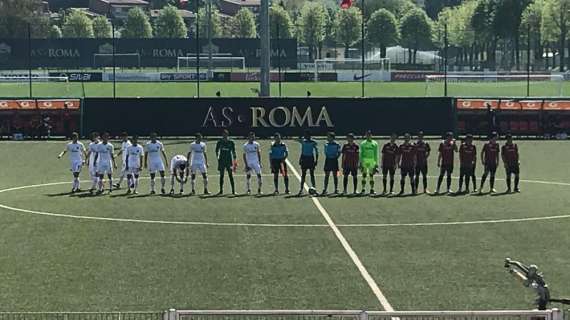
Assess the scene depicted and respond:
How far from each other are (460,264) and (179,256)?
5191 mm

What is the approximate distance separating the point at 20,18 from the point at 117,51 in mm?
30531

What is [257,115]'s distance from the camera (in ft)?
165

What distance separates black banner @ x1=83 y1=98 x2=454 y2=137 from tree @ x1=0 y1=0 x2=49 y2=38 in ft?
305

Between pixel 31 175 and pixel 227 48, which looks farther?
pixel 227 48

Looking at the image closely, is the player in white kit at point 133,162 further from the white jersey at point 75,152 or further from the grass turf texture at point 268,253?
the white jersey at point 75,152

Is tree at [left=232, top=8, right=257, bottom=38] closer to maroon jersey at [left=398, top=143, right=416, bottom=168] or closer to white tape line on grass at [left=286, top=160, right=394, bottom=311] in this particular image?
maroon jersey at [left=398, top=143, right=416, bottom=168]

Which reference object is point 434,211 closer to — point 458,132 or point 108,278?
point 108,278

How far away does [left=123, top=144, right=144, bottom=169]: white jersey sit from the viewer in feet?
104

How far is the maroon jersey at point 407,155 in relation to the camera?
104 ft

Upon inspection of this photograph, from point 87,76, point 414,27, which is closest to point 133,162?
point 87,76

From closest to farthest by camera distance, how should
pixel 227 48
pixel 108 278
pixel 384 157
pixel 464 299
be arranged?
1. pixel 464 299
2. pixel 108 278
3. pixel 384 157
4. pixel 227 48

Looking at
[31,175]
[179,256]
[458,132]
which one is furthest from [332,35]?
[179,256]

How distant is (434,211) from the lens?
27891mm

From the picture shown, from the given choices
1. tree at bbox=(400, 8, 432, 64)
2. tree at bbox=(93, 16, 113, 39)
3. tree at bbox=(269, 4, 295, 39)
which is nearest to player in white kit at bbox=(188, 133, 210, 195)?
tree at bbox=(269, 4, 295, 39)
